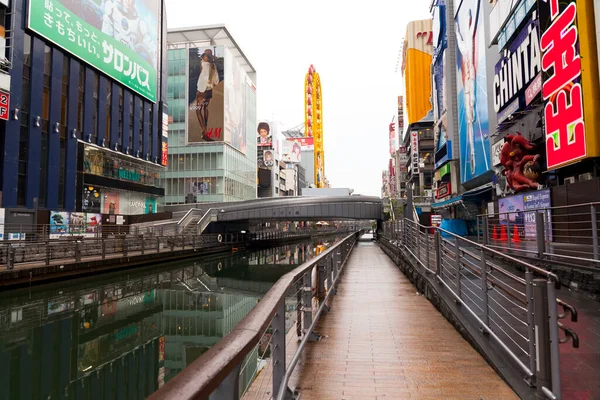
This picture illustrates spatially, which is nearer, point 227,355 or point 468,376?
point 227,355

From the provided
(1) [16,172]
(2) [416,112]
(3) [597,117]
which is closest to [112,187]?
(1) [16,172]

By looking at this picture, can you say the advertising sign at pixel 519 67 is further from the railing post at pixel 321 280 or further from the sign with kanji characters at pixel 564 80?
the railing post at pixel 321 280

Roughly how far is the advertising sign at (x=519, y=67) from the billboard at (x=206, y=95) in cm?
4416

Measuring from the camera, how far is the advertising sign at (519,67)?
64.0 ft

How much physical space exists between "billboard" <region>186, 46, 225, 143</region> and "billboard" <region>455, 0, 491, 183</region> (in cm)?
3510

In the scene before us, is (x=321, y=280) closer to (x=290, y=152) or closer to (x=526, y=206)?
(x=526, y=206)

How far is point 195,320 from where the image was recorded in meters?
11.8

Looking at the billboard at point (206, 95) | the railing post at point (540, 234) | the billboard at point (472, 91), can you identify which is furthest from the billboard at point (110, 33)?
the railing post at point (540, 234)

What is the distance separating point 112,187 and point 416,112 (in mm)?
49781

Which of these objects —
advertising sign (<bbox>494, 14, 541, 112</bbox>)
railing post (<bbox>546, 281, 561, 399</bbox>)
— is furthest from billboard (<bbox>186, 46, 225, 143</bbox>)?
railing post (<bbox>546, 281, 561, 399</bbox>)

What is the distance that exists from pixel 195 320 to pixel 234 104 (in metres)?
59.6

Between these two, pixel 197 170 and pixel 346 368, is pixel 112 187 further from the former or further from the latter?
pixel 346 368

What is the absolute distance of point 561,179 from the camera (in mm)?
17453

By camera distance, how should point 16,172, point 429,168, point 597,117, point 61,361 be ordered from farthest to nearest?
point 429,168 < point 16,172 < point 597,117 < point 61,361
